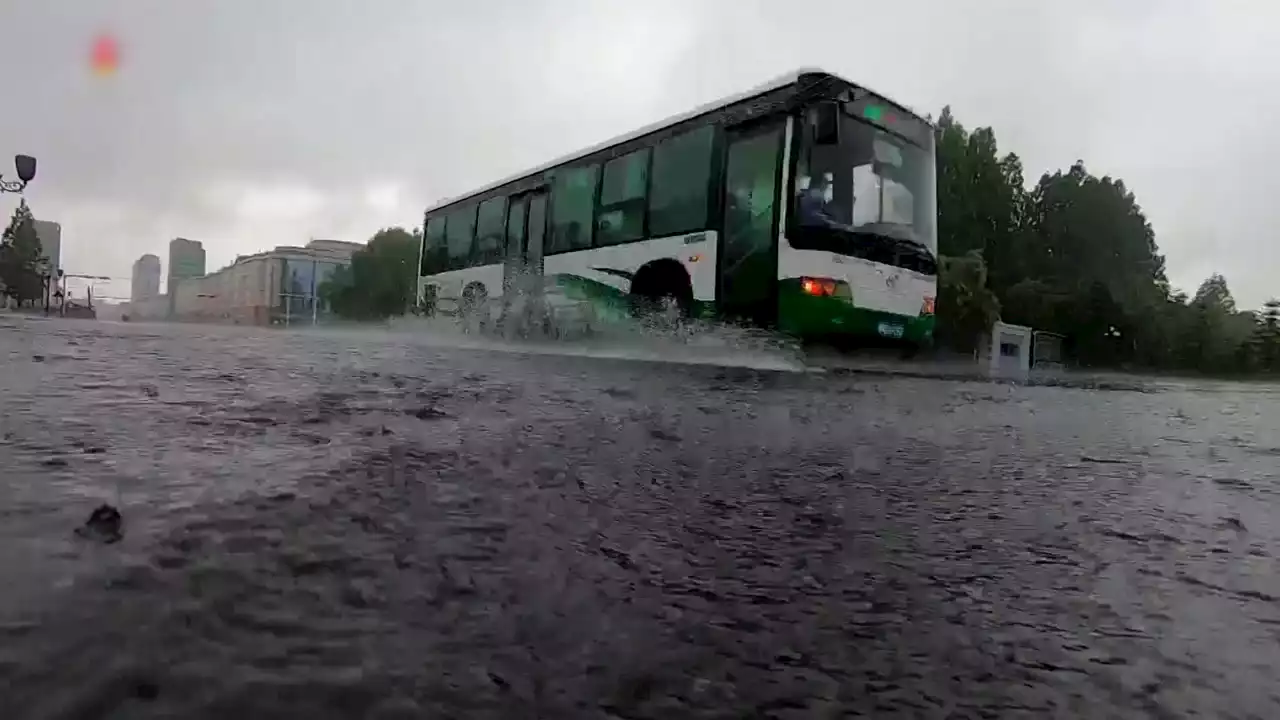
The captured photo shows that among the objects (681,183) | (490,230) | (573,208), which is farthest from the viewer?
(490,230)

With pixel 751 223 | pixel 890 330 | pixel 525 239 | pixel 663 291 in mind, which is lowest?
pixel 890 330

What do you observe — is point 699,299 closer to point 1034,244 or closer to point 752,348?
point 752,348

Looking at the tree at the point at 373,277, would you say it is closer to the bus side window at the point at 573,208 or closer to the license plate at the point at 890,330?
the bus side window at the point at 573,208

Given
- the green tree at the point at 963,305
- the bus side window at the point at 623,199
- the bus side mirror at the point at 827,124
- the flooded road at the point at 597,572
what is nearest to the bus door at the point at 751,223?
the bus side mirror at the point at 827,124

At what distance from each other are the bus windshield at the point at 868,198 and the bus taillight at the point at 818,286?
0.29 m

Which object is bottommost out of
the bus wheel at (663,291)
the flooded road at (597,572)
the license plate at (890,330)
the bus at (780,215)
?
the flooded road at (597,572)

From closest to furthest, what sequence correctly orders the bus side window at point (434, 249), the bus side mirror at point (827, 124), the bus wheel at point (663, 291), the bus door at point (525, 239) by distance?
the bus side mirror at point (827, 124), the bus wheel at point (663, 291), the bus door at point (525, 239), the bus side window at point (434, 249)

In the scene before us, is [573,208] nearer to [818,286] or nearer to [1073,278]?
[818,286]

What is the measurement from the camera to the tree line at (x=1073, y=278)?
19497mm

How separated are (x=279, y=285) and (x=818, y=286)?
40145 millimetres

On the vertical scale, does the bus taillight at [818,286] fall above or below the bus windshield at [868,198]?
below

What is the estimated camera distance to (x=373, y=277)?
37.9 m

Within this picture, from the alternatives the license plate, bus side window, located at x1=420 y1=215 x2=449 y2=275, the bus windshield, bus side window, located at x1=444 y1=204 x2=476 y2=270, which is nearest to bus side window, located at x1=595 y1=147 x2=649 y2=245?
the bus windshield

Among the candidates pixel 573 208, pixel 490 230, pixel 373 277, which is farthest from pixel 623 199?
pixel 373 277
